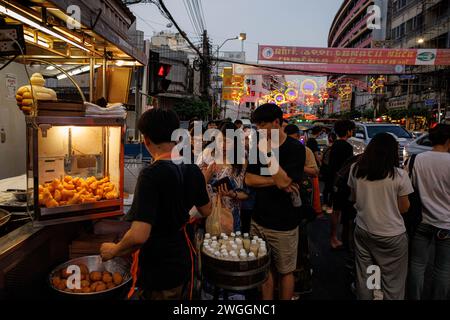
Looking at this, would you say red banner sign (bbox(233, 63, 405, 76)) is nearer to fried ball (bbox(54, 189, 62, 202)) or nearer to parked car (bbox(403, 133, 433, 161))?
parked car (bbox(403, 133, 433, 161))

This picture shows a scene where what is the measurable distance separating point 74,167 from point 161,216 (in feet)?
6.32

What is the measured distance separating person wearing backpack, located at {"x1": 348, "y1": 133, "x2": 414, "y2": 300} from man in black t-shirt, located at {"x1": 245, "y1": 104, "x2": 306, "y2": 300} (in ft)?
2.09

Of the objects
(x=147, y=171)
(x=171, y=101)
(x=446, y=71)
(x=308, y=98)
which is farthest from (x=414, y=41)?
(x=147, y=171)

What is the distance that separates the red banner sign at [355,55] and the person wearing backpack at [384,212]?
13050 millimetres

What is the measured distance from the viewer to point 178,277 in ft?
6.84

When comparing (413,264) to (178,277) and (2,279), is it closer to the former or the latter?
(178,277)

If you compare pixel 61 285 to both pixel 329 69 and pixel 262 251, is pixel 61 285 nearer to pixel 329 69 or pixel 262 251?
pixel 262 251

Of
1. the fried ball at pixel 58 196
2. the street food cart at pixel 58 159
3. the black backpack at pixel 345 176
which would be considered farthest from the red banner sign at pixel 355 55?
the fried ball at pixel 58 196

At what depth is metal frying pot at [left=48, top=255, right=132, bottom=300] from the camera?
8.23ft
